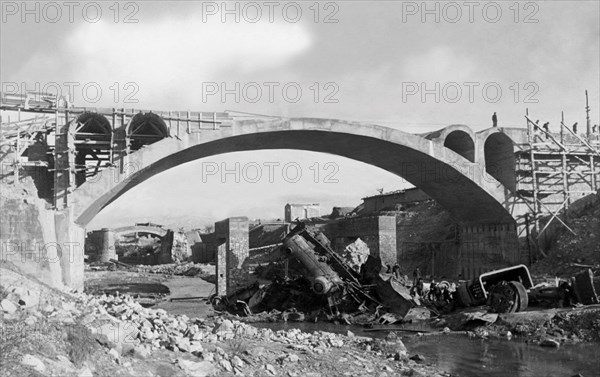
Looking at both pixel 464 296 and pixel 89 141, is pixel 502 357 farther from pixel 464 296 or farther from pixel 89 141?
pixel 89 141

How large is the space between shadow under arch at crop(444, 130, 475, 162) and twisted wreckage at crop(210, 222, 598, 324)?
7.88 meters

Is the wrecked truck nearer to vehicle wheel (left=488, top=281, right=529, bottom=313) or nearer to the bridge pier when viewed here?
vehicle wheel (left=488, top=281, right=529, bottom=313)

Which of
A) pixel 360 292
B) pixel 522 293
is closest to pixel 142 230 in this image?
pixel 360 292

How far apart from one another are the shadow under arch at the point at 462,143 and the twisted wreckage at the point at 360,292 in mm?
7879

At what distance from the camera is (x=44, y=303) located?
7664mm

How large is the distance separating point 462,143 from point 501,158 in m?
2.08

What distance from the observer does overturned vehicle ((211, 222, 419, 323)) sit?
16.3 metres

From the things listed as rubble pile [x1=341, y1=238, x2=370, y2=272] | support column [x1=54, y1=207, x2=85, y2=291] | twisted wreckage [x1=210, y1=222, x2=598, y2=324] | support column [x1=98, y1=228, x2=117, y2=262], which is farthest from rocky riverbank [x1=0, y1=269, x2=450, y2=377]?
support column [x1=98, y1=228, x2=117, y2=262]

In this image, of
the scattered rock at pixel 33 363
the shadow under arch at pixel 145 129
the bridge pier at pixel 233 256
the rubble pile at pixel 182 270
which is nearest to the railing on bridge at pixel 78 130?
the shadow under arch at pixel 145 129

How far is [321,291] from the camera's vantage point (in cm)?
1666

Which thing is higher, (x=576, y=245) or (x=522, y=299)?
(x=576, y=245)

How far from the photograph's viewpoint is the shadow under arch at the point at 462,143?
23.2m

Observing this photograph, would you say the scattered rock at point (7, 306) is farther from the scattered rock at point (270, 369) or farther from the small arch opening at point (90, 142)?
the small arch opening at point (90, 142)

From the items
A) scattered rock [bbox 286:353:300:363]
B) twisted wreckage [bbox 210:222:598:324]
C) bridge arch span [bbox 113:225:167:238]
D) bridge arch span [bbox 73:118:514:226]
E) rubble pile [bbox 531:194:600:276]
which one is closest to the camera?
scattered rock [bbox 286:353:300:363]
